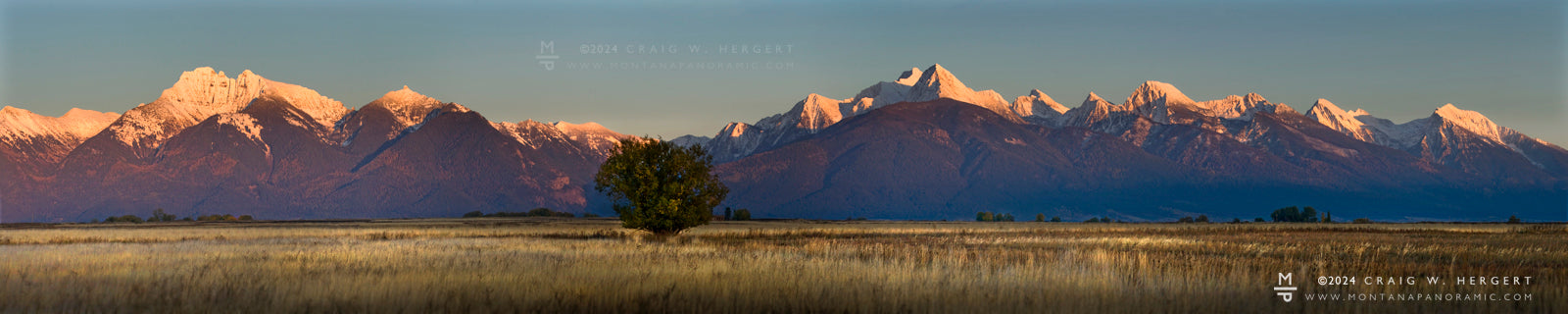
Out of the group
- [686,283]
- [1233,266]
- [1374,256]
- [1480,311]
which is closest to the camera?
[1480,311]

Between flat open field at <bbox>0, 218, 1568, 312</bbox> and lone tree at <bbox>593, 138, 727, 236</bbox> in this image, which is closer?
flat open field at <bbox>0, 218, 1568, 312</bbox>

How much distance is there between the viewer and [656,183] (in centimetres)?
6606

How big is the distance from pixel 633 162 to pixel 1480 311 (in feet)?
168

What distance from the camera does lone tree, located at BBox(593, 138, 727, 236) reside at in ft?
217

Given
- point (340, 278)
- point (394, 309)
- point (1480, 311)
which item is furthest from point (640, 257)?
point (1480, 311)

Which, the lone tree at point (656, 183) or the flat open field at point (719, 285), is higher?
the lone tree at point (656, 183)

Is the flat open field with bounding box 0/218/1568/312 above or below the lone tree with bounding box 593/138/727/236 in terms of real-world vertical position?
below

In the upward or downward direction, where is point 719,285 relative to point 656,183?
downward

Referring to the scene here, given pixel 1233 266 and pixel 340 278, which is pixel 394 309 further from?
pixel 1233 266

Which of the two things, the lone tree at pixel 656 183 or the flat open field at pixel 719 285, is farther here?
the lone tree at pixel 656 183

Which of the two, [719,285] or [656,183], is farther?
[656,183]

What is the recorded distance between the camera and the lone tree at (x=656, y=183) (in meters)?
66.0

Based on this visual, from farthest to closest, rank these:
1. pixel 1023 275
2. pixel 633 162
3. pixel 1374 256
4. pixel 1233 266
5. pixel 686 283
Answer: pixel 633 162, pixel 1374 256, pixel 1233 266, pixel 1023 275, pixel 686 283

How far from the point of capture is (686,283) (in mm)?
25125
